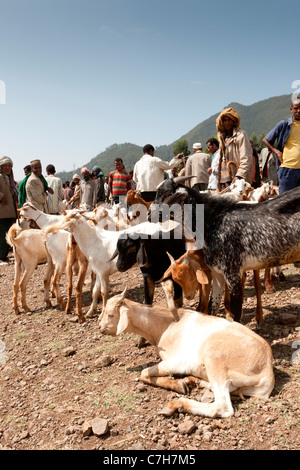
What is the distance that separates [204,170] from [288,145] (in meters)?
3.96

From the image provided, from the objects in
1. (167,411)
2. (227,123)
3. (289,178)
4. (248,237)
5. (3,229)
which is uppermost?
(227,123)

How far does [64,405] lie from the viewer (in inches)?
139

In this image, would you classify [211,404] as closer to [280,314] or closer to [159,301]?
[280,314]

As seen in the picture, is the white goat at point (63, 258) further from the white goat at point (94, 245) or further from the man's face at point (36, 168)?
the man's face at point (36, 168)

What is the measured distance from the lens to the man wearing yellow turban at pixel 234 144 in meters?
5.05

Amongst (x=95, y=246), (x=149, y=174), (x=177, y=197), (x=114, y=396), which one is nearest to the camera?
(x=114, y=396)

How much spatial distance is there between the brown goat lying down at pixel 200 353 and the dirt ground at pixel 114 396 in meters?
0.10

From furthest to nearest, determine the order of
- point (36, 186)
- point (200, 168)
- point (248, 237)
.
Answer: point (36, 186)
point (200, 168)
point (248, 237)

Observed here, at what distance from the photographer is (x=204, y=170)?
29.2ft

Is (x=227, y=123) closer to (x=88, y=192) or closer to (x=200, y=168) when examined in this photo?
(x=200, y=168)

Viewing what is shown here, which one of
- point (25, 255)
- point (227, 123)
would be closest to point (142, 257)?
point (227, 123)

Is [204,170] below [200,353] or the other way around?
the other way around

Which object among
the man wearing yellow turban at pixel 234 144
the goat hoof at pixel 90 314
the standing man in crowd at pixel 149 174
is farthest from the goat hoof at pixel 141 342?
the standing man in crowd at pixel 149 174
